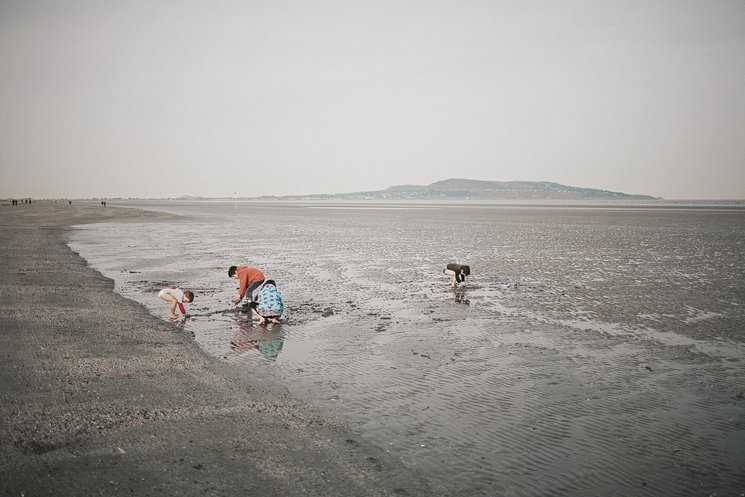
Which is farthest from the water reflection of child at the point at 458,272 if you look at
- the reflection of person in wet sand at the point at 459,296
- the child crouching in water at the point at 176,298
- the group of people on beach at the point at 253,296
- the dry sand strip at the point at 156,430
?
the dry sand strip at the point at 156,430

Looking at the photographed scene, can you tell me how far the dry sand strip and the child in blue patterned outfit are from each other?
1.90 m

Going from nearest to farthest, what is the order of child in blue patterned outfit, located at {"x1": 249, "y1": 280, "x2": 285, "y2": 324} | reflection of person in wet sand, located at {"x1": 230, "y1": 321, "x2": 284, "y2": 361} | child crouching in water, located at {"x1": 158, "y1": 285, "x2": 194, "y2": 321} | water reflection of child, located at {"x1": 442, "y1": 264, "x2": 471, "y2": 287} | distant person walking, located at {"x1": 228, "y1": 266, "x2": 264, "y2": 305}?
reflection of person in wet sand, located at {"x1": 230, "y1": 321, "x2": 284, "y2": 361} < child in blue patterned outfit, located at {"x1": 249, "y1": 280, "x2": 285, "y2": 324} < child crouching in water, located at {"x1": 158, "y1": 285, "x2": 194, "y2": 321} < distant person walking, located at {"x1": 228, "y1": 266, "x2": 264, "y2": 305} < water reflection of child, located at {"x1": 442, "y1": 264, "x2": 471, "y2": 287}

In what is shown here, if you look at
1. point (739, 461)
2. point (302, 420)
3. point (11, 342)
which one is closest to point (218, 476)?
point (302, 420)

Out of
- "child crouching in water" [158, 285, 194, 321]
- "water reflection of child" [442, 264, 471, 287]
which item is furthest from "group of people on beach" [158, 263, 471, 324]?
"water reflection of child" [442, 264, 471, 287]

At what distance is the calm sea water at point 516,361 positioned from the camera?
5.31m

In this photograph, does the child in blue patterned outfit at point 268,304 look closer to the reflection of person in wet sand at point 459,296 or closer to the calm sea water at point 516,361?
the calm sea water at point 516,361

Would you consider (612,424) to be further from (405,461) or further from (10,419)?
(10,419)

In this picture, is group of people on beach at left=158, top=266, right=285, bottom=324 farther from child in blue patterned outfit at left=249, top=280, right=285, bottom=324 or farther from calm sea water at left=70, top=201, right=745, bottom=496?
A: calm sea water at left=70, top=201, right=745, bottom=496

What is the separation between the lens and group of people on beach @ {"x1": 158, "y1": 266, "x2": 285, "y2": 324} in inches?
439

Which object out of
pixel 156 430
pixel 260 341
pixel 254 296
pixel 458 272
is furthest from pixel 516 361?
pixel 458 272

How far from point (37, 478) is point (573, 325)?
33.4ft

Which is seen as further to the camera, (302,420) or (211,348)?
(211,348)

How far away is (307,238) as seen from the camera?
115ft

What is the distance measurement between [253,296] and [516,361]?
254 inches
